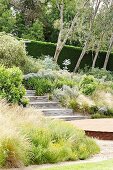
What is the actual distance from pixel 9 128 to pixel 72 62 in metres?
20.8

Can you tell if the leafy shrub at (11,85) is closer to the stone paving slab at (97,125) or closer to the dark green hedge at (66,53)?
the stone paving slab at (97,125)

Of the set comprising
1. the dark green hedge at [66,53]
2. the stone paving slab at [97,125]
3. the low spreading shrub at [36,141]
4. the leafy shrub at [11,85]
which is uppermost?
the low spreading shrub at [36,141]

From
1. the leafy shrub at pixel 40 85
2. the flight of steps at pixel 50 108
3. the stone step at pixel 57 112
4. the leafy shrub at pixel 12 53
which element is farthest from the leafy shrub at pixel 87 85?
the leafy shrub at pixel 12 53

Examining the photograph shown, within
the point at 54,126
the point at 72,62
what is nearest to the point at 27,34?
the point at 72,62

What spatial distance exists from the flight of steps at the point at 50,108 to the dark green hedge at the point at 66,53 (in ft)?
31.0

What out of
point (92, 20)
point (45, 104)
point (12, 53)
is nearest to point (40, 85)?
point (45, 104)

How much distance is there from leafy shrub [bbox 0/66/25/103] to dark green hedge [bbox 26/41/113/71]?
11561 mm

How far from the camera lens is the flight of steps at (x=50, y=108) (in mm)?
15648

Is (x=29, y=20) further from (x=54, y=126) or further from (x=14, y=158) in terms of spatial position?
(x=14, y=158)

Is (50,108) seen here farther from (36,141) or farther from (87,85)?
(36,141)

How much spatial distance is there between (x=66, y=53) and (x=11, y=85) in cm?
1464

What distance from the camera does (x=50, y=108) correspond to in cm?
1630

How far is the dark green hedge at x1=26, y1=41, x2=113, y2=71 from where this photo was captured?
26.1 m

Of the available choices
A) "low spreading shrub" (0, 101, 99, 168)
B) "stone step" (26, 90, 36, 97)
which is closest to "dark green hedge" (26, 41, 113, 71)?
"stone step" (26, 90, 36, 97)
